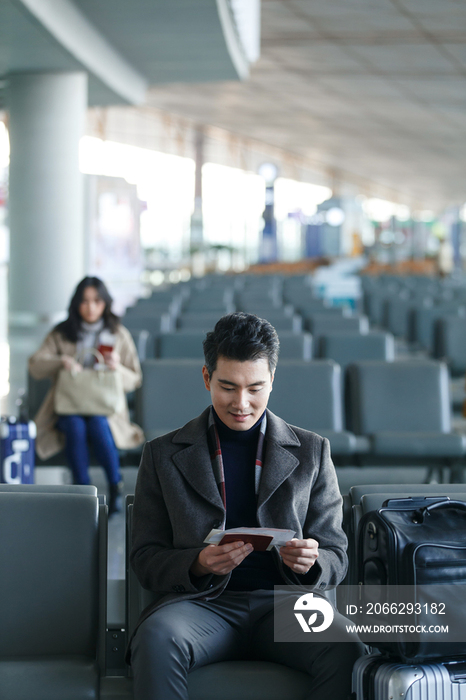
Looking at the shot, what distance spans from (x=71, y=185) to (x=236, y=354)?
861 cm

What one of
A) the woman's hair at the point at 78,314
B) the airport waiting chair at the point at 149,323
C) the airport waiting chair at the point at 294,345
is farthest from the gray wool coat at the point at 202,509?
the airport waiting chair at the point at 149,323

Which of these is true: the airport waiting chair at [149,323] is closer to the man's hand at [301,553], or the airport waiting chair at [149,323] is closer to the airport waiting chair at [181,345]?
the airport waiting chair at [181,345]

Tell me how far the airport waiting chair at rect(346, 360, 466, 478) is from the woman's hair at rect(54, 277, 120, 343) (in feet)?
4.55

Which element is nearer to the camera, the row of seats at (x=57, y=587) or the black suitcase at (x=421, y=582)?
the black suitcase at (x=421, y=582)

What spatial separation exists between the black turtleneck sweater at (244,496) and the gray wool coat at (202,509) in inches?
1.9

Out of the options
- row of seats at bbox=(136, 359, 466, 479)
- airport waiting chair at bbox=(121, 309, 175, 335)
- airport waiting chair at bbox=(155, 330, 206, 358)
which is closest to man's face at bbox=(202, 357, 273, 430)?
row of seats at bbox=(136, 359, 466, 479)

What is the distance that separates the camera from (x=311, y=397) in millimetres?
4398

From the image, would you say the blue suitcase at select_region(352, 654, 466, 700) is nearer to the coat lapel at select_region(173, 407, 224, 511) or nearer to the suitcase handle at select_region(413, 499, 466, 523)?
the suitcase handle at select_region(413, 499, 466, 523)

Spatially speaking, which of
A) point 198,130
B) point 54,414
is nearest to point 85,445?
point 54,414

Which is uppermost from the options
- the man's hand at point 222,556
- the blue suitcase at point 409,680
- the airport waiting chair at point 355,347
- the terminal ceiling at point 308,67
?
the terminal ceiling at point 308,67

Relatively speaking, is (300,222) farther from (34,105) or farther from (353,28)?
(34,105)

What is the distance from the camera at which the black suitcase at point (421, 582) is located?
1776mm

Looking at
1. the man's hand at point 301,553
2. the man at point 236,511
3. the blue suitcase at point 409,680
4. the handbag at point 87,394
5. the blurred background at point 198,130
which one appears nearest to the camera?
the blue suitcase at point 409,680

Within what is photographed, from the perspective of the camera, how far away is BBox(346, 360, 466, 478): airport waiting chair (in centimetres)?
450
